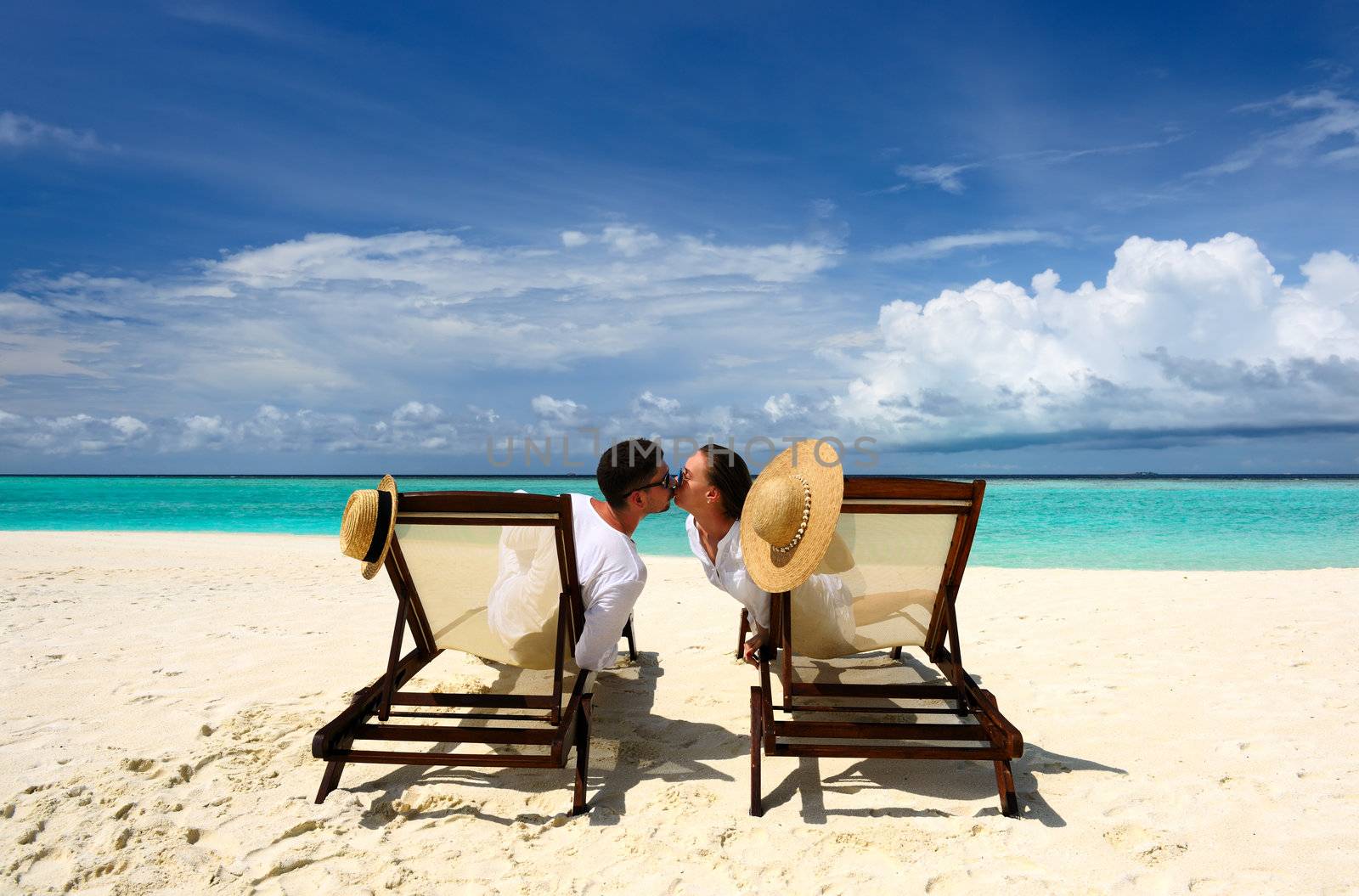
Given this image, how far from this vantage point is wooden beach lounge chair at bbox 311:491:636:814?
3.00 metres

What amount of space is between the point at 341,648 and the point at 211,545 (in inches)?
432

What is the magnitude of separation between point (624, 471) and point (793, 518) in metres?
0.83

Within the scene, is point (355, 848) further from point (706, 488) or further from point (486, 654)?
point (706, 488)

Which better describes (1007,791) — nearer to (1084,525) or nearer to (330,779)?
(330,779)

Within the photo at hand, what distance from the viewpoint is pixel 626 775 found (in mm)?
3291

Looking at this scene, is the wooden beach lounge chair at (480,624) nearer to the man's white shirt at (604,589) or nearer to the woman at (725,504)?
the man's white shirt at (604,589)

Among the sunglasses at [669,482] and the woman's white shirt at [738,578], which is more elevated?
the sunglasses at [669,482]

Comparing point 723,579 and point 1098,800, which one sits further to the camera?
point 723,579

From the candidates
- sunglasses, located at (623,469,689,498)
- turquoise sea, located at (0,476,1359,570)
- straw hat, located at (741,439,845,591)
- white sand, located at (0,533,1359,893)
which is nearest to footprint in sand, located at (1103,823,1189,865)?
white sand, located at (0,533,1359,893)

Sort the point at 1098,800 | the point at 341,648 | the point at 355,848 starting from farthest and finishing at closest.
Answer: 1. the point at 341,648
2. the point at 1098,800
3. the point at 355,848

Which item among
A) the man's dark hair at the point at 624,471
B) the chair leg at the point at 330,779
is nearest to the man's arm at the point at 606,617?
the man's dark hair at the point at 624,471

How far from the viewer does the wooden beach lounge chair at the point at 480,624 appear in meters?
3.00

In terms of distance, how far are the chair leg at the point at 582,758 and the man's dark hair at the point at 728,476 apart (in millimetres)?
1131

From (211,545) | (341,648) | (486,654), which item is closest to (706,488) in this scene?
(486,654)
